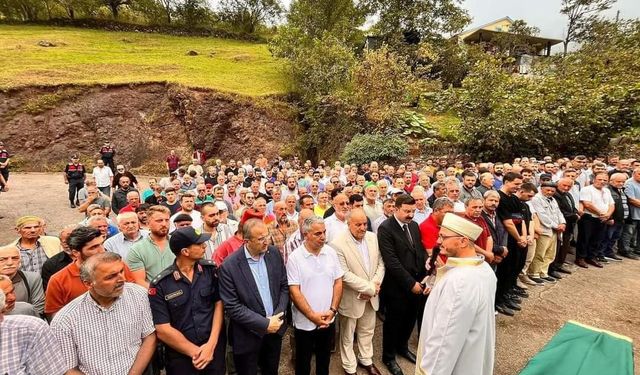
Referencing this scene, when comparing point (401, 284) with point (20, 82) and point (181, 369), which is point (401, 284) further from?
point (20, 82)

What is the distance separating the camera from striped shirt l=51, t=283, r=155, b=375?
241cm

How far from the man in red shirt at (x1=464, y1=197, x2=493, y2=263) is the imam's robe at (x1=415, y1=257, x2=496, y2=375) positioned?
1.96 metres

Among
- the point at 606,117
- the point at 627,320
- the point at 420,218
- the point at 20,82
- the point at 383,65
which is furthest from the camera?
the point at 20,82

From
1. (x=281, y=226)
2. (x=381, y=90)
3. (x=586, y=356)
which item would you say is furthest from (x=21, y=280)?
(x=381, y=90)

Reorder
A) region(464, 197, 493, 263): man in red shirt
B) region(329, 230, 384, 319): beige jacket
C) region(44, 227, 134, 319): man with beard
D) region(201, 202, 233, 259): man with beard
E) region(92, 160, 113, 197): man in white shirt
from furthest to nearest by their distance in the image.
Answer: region(92, 160, 113, 197): man in white shirt
region(201, 202, 233, 259): man with beard
region(464, 197, 493, 263): man in red shirt
region(329, 230, 384, 319): beige jacket
region(44, 227, 134, 319): man with beard

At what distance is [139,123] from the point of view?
19234 mm

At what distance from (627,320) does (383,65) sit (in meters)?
13.3

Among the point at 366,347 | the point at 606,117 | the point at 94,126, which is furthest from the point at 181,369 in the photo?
the point at 94,126

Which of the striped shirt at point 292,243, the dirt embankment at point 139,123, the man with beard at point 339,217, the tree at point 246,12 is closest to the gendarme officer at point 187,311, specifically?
the striped shirt at point 292,243

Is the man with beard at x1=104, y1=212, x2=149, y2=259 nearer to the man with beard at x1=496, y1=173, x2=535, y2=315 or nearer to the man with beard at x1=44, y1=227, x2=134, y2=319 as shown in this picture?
the man with beard at x1=44, y1=227, x2=134, y2=319

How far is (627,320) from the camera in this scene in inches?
199

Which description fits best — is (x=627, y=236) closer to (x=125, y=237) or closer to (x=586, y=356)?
(x=586, y=356)

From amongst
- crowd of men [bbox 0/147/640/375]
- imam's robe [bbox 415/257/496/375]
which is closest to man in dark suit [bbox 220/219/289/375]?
crowd of men [bbox 0/147/640/375]

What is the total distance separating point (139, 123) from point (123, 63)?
7316 mm
